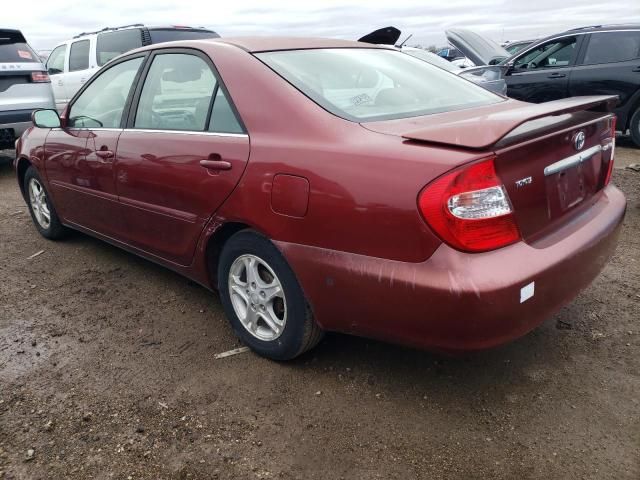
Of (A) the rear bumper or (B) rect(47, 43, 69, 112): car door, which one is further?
(B) rect(47, 43, 69, 112): car door

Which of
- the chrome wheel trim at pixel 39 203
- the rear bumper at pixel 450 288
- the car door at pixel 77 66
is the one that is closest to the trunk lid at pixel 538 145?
the rear bumper at pixel 450 288

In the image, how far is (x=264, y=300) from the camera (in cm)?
270

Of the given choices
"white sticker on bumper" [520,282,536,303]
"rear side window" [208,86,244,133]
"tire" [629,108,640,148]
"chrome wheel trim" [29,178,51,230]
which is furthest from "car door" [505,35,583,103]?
"white sticker on bumper" [520,282,536,303]

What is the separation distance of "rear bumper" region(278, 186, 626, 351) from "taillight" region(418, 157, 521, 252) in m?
0.05

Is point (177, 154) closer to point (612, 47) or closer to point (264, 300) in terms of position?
point (264, 300)

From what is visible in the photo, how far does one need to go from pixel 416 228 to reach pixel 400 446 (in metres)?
0.85

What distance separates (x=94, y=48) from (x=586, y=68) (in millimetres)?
7867

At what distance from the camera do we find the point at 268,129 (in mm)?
2486

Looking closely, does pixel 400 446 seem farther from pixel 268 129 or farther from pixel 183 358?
pixel 268 129

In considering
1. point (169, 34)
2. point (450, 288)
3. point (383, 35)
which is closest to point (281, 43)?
point (450, 288)

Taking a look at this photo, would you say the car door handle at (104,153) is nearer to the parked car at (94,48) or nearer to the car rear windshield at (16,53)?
the car rear windshield at (16,53)

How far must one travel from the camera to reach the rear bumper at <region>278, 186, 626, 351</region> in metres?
1.97

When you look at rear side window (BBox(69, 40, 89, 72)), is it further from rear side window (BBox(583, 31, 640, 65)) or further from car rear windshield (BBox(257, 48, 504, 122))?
car rear windshield (BBox(257, 48, 504, 122))

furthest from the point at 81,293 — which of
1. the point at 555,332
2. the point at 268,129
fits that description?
the point at 555,332
